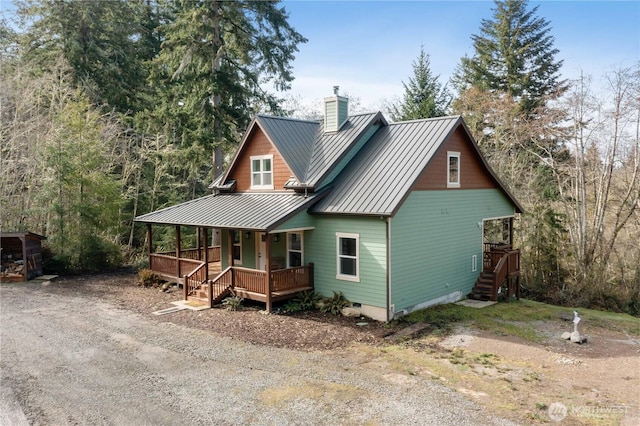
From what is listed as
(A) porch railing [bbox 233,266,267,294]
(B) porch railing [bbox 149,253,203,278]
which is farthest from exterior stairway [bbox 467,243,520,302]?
(B) porch railing [bbox 149,253,203,278]

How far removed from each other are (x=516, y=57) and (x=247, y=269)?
25.0 meters

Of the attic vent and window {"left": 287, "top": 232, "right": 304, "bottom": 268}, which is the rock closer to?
window {"left": 287, "top": 232, "right": 304, "bottom": 268}

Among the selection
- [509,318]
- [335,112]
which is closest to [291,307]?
[509,318]

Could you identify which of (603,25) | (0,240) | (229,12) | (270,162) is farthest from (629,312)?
(0,240)

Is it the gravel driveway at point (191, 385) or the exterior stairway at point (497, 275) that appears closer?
the gravel driveway at point (191, 385)

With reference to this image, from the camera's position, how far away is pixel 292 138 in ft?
54.6

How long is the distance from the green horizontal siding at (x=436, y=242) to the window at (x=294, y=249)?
3.71 m

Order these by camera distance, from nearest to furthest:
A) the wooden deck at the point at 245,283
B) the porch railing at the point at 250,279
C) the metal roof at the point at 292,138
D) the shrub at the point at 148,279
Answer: the wooden deck at the point at 245,283 → the porch railing at the point at 250,279 → the metal roof at the point at 292,138 → the shrub at the point at 148,279

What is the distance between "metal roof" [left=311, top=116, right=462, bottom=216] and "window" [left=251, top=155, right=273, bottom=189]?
2733 millimetres

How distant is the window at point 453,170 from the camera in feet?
49.7

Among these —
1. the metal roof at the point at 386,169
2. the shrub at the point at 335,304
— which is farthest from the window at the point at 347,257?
the metal roof at the point at 386,169

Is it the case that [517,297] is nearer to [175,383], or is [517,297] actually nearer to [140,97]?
[175,383]

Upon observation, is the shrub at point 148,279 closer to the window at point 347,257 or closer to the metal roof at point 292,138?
the metal roof at point 292,138

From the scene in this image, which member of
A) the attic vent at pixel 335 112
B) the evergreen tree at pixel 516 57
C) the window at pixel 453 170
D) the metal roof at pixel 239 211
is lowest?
the metal roof at pixel 239 211
